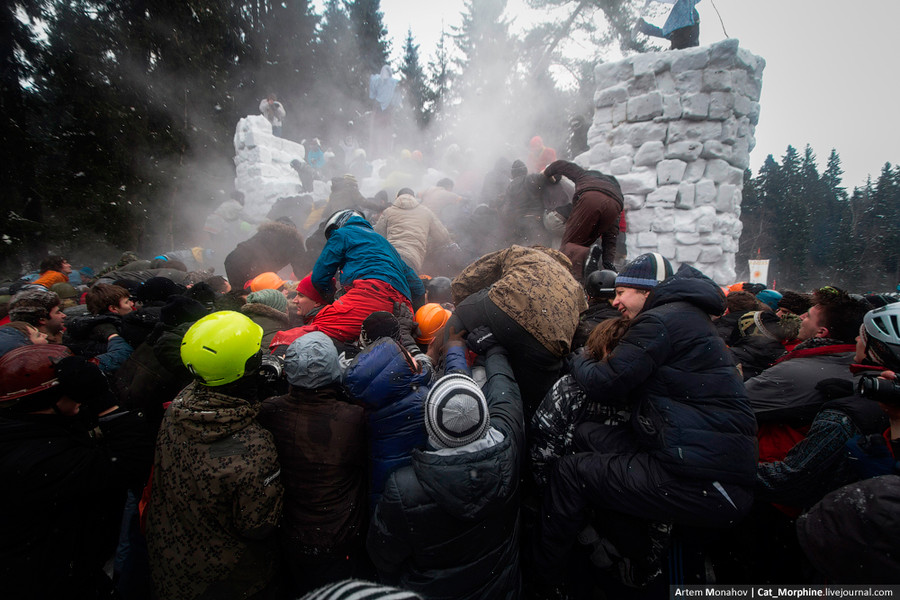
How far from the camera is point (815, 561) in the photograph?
119cm

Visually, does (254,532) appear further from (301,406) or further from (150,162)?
(150,162)

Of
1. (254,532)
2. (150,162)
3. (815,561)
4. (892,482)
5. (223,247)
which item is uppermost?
(150,162)

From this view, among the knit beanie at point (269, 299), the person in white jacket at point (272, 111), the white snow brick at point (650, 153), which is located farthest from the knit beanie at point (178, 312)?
the person in white jacket at point (272, 111)

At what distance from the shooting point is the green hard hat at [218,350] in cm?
161

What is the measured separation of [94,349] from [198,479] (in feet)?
7.99

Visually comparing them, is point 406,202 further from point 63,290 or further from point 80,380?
point 63,290

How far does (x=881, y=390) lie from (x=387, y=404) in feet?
6.44

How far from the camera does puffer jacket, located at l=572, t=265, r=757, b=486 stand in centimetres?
152

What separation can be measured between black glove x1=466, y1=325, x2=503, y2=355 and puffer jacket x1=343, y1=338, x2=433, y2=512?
24.4 inches

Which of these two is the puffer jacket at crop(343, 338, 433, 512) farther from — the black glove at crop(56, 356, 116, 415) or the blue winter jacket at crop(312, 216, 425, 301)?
the blue winter jacket at crop(312, 216, 425, 301)

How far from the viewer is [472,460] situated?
146 cm

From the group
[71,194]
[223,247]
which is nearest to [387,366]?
[71,194]

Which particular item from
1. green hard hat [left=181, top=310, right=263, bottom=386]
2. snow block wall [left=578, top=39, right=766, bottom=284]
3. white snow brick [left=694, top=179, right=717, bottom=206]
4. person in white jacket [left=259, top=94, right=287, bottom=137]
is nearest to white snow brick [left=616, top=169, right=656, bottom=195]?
snow block wall [left=578, top=39, right=766, bottom=284]

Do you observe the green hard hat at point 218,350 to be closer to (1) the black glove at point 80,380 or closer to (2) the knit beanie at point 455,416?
(1) the black glove at point 80,380
